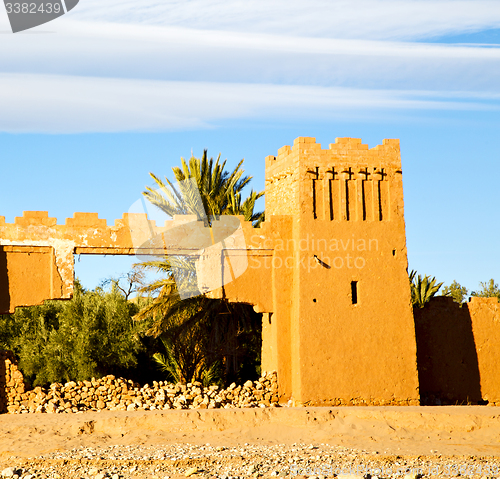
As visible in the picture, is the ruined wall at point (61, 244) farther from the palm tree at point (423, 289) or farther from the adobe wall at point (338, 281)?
the palm tree at point (423, 289)

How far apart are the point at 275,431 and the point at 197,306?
597 centimetres

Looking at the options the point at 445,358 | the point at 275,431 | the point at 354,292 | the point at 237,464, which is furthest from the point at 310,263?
the point at 237,464

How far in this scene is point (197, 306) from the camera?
67.3ft

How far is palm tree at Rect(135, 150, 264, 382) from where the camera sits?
66.0 ft

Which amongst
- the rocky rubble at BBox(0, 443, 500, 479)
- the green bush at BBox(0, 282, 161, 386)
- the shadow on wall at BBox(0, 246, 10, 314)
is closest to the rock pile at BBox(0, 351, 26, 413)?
the shadow on wall at BBox(0, 246, 10, 314)

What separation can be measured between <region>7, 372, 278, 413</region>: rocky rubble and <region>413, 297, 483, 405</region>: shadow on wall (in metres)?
4.26

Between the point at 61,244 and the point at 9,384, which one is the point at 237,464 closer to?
the point at 61,244

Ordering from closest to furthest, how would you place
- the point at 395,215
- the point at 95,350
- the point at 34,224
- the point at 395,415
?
the point at 395,415
the point at 34,224
the point at 395,215
the point at 95,350

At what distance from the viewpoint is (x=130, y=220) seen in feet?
58.0

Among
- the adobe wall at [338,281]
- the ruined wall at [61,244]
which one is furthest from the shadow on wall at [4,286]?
the adobe wall at [338,281]

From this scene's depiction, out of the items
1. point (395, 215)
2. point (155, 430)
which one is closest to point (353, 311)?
point (395, 215)

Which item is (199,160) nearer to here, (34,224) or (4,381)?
(34,224)

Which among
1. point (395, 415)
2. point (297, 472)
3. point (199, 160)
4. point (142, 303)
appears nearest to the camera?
point (297, 472)

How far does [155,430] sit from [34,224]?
18.3ft
